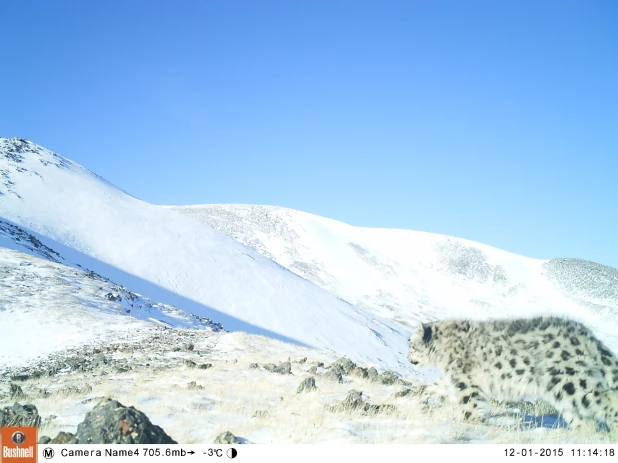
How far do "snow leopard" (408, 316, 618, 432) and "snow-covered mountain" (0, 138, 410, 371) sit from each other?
34.3m

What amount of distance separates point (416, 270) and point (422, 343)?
4339 inches

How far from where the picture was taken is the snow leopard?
243 inches

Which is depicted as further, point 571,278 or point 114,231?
point 571,278

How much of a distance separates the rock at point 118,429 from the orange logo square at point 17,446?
1.90 ft

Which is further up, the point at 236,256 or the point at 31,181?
the point at 31,181

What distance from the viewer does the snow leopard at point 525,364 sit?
6.17 m

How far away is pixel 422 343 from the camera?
356 inches

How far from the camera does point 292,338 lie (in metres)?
46.3

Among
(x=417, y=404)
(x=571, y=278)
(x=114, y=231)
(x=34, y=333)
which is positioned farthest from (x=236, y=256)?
(x=571, y=278)

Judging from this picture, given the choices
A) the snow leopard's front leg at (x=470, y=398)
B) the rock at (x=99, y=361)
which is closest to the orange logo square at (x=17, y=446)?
the snow leopard's front leg at (x=470, y=398)

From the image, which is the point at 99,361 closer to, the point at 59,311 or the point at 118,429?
the point at 59,311

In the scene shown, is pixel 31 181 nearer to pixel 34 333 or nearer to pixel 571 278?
pixel 34 333

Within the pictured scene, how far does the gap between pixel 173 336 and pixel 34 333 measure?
781 cm

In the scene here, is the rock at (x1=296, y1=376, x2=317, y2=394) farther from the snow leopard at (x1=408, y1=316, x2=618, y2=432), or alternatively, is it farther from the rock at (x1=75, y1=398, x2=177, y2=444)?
the rock at (x1=75, y1=398, x2=177, y2=444)
